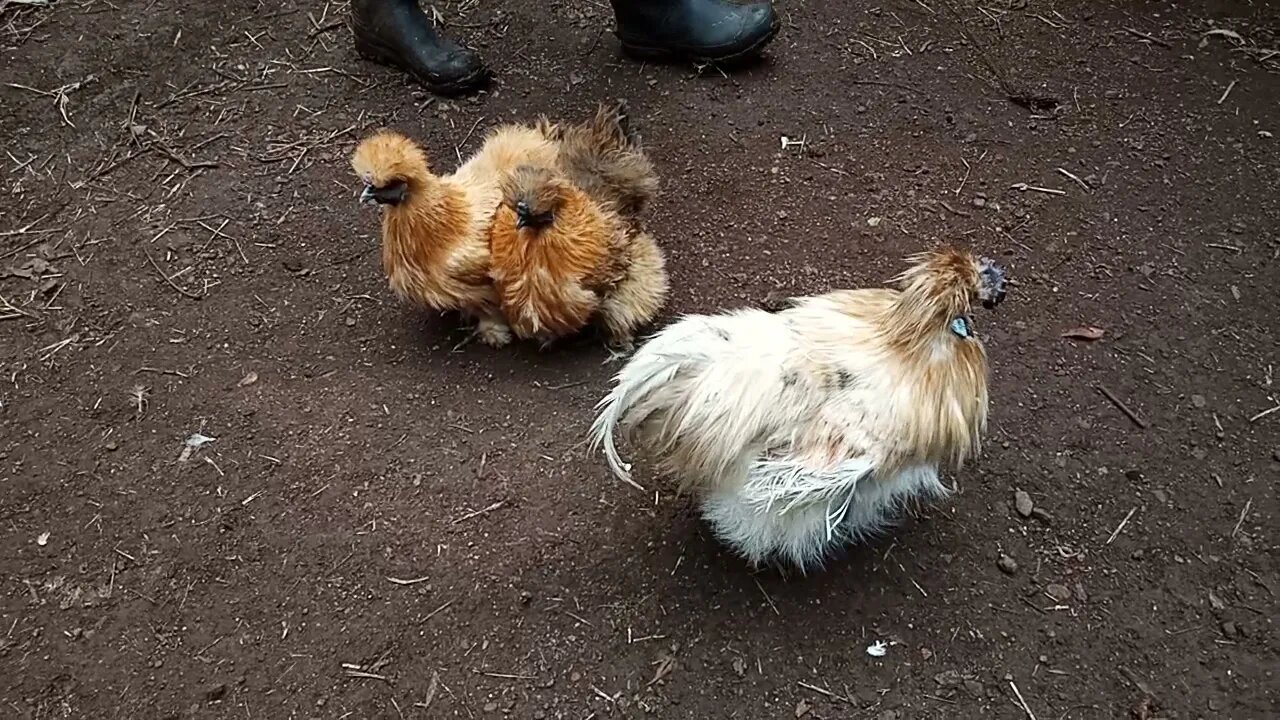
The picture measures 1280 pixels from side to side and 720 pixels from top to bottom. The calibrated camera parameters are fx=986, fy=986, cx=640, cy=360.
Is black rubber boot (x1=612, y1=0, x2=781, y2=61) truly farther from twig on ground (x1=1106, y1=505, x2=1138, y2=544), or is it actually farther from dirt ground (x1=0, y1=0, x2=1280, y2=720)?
twig on ground (x1=1106, y1=505, x2=1138, y2=544)

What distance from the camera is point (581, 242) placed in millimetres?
3020

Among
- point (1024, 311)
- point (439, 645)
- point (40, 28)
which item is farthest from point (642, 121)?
point (40, 28)

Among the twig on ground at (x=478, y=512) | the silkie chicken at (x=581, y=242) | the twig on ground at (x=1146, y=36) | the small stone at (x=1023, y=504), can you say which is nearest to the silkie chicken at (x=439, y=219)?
the silkie chicken at (x=581, y=242)

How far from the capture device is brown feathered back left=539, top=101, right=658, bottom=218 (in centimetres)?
319

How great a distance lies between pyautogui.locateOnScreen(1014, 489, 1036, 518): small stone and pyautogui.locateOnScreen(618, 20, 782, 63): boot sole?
7.32 ft

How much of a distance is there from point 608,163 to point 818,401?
50.0 inches

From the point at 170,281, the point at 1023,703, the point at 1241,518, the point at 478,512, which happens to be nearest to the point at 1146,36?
the point at 1241,518

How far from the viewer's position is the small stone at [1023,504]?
9.20 feet

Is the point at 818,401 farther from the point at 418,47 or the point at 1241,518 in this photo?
the point at 418,47

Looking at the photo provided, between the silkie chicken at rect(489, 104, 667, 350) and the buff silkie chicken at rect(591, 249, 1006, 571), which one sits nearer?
the buff silkie chicken at rect(591, 249, 1006, 571)

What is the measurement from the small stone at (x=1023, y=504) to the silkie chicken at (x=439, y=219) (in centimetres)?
166

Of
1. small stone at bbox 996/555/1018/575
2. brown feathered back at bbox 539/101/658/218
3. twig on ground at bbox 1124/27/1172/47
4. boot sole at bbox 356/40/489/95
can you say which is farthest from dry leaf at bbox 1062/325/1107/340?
boot sole at bbox 356/40/489/95

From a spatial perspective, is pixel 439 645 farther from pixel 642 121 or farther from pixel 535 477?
pixel 642 121

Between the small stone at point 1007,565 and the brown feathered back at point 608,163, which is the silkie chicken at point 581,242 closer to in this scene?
the brown feathered back at point 608,163
